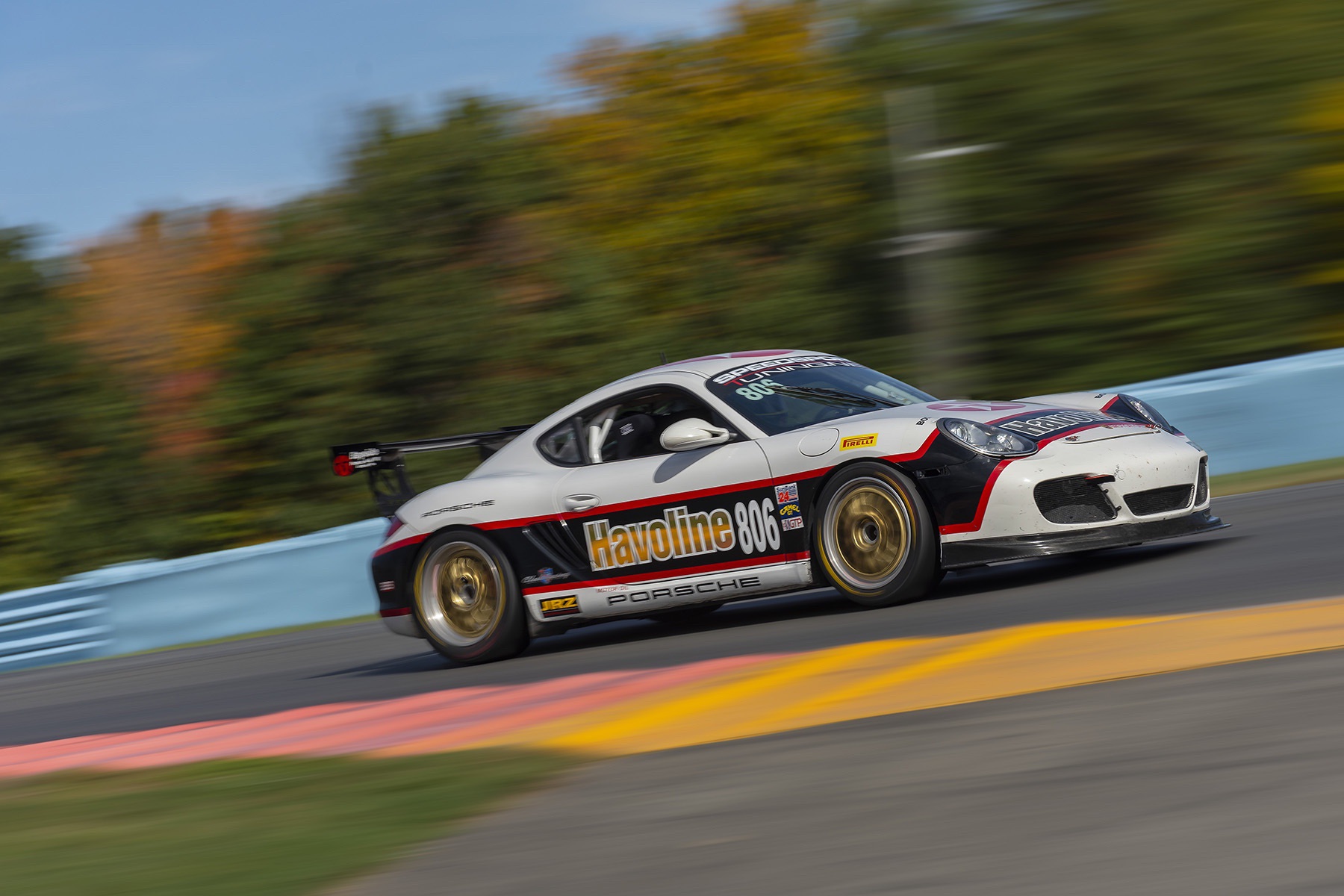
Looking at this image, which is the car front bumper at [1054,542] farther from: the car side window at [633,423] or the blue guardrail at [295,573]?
the blue guardrail at [295,573]

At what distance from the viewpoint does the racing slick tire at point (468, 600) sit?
7938 millimetres

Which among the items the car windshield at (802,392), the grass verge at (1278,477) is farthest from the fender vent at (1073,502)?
the grass verge at (1278,477)

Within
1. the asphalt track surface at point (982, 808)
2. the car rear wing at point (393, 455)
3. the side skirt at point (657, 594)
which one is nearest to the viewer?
the asphalt track surface at point (982, 808)

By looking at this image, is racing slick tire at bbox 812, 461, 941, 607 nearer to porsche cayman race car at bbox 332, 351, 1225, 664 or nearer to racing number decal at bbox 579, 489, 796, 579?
porsche cayman race car at bbox 332, 351, 1225, 664

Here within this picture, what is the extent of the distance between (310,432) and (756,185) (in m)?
13.0

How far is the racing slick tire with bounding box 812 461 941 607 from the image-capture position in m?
6.75

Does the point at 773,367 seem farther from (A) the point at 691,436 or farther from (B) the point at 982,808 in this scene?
(B) the point at 982,808

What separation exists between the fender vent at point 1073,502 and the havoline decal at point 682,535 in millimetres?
1278

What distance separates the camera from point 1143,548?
772 centimetres

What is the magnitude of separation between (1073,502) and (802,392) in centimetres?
159

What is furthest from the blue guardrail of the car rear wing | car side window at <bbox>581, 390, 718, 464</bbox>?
car side window at <bbox>581, 390, 718, 464</bbox>

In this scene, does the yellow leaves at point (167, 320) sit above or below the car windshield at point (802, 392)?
above

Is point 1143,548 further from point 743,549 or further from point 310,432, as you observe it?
point 310,432

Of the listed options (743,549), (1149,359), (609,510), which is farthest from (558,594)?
(1149,359)
